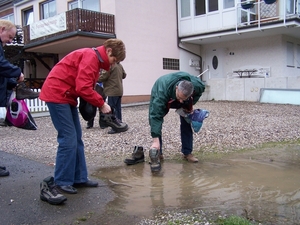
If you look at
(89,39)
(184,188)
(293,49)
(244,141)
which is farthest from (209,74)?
(184,188)

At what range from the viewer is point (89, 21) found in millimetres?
14430

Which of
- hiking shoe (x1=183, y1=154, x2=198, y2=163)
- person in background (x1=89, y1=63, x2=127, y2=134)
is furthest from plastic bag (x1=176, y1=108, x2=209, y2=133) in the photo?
person in background (x1=89, y1=63, x2=127, y2=134)

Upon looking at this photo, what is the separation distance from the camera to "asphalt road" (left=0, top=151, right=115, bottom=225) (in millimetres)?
2840

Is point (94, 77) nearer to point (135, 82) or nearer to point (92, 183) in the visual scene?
point (92, 183)

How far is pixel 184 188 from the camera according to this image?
368cm

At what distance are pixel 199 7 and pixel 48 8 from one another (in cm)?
871

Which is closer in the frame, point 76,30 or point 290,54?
point 76,30

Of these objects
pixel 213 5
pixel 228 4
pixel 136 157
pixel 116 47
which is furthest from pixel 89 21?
pixel 116 47

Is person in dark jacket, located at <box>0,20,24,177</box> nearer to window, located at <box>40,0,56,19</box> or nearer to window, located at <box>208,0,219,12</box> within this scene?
window, located at <box>208,0,219,12</box>

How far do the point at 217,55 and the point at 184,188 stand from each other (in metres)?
15.7

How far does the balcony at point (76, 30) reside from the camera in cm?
1423

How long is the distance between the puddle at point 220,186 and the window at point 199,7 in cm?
1400

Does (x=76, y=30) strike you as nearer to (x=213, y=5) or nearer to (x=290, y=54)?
(x=213, y=5)

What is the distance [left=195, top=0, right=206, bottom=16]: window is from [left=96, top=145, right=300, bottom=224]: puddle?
14.0 m
